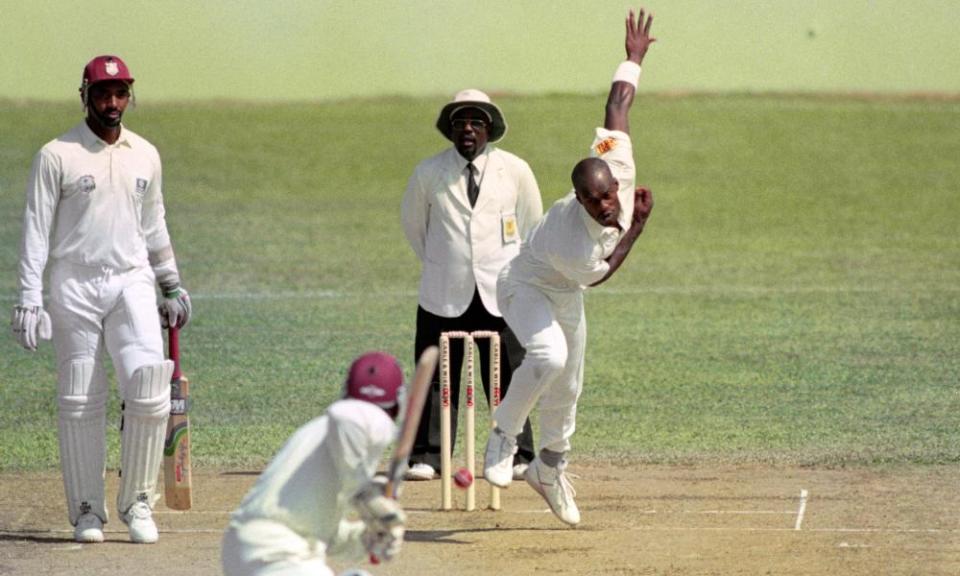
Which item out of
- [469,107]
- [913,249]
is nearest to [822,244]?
[913,249]

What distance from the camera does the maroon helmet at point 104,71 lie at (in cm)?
770

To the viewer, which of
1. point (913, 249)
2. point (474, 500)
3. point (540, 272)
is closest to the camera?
point (540, 272)

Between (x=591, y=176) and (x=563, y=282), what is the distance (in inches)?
25.1

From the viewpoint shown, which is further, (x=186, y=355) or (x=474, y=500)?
(x=186, y=355)

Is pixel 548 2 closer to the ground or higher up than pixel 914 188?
higher up

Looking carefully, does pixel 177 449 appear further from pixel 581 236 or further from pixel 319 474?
pixel 319 474

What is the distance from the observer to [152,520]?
8.10 meters

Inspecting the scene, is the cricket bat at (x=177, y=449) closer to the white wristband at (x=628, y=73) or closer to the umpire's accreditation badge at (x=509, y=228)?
the umpire's accreditation badge at (x=509, y=228)

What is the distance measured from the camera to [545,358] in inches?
306

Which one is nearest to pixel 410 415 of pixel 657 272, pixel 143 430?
Answer: pixel 143 430

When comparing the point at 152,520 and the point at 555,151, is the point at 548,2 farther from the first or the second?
the point at 152,520

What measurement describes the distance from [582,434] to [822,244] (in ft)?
28.3

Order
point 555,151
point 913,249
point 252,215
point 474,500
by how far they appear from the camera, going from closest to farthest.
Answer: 1. point 474,500
2. point 913,249
3. point 252,215
4. point 555,151

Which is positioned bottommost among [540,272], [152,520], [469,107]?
[152,520]
